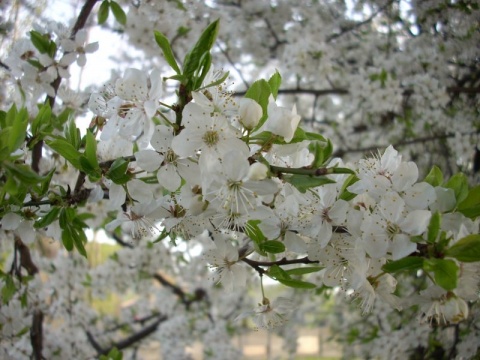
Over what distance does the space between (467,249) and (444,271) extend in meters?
0.05

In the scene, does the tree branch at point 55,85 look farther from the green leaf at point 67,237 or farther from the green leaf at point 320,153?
the green leaf at point 320,153

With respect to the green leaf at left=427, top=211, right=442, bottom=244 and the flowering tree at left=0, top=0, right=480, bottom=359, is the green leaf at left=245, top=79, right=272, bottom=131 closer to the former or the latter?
the flowering tree at left=0, top=0, right=480, bottom=359

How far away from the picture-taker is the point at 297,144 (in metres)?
0.86

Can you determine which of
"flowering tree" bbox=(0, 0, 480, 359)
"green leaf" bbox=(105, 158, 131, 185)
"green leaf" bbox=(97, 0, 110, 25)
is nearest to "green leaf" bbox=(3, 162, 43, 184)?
"flowering tree" bbox=(0, 0, 480, 359)

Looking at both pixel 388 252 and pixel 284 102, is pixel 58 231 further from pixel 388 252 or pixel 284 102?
pixel 284 102

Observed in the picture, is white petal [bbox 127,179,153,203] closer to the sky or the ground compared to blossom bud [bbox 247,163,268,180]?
closer to the sky

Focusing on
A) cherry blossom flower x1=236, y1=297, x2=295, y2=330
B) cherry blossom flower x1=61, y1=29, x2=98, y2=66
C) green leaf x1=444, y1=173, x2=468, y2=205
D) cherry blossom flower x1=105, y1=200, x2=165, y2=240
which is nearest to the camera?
green leaf x1=444, y1=173, x2=468, y2=205

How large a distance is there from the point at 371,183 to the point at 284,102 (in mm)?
3086

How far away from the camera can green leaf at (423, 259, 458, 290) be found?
0.72m

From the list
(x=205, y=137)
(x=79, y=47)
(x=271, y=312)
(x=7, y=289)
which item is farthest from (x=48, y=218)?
(x=79, y=47)

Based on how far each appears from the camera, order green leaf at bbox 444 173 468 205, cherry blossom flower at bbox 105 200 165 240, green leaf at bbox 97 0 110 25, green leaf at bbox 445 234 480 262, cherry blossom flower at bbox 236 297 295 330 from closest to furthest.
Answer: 1. green leaf at bbox 445 234 480 262
2. green leaf at bbox 444 173 468 205
3. cherry blossom flower at bbox 105 200 165 240
4. cherry blossom flower at bbox 236 297 295 330
5. green leaf at bbox 97 0 110 25

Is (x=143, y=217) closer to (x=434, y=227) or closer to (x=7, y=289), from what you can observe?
(x=434, y=227)

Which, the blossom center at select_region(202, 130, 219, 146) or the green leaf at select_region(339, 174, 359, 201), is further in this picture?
the green leaf at select_region(339, 174, 359, 201)

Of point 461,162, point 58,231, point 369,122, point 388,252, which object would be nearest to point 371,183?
point 388,252
